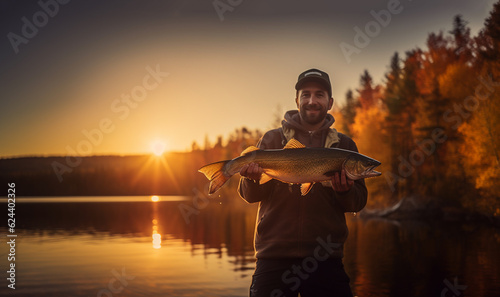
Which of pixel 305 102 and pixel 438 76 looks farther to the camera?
pixel 438 76

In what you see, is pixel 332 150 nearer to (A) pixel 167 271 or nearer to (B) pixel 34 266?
(A) pixel 167 271

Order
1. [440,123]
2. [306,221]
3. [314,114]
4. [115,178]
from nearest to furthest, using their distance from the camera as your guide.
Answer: [306,221]
[314,114]
[440,123]
[115,178]

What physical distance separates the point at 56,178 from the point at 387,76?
4457 inches

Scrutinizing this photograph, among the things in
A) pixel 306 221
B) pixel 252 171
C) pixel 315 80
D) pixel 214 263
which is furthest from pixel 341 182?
pixel 214 263

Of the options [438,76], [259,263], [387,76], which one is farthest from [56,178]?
[259,263]

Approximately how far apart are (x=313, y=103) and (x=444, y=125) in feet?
→ 125

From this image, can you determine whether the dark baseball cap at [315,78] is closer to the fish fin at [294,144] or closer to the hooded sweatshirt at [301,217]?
the hooded sweatshirt at [301,217]

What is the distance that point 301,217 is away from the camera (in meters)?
5.45

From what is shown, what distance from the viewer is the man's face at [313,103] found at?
18.8ft

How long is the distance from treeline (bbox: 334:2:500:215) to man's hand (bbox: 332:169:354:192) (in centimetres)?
2894

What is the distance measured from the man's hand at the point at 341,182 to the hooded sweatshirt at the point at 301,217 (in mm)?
72

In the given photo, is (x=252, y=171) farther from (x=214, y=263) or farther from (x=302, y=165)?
(x=214, y=263)

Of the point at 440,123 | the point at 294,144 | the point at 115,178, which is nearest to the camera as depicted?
the point at 294,144

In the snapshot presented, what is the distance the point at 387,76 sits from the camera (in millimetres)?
52719
